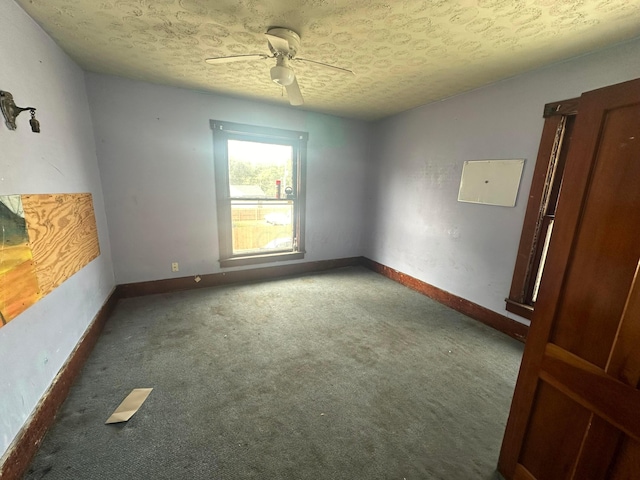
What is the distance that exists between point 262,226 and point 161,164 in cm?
148

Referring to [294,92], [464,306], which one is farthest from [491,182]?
[294,92]

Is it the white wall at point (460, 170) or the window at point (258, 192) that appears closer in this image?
the white wall at point (460, 170)

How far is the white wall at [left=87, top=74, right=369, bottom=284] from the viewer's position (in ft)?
9.06

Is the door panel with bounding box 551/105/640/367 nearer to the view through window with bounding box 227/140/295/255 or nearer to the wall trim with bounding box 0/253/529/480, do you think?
the wall trim with bounding box 0/253/529/480

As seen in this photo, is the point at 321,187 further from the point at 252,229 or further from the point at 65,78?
Result: the point at 65,78

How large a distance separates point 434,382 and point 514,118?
252cm

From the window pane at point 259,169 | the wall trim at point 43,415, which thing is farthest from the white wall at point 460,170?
the wall trim at point 43,415

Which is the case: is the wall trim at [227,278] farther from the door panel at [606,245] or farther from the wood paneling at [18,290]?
the door panel at [606,245]

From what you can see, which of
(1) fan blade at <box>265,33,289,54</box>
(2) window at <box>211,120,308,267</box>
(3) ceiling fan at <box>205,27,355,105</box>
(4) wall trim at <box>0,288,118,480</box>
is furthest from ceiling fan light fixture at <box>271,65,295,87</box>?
(4) wall trim at <box>0,288,118,480</box>

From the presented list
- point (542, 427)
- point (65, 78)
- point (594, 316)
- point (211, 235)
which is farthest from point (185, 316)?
point (594, 316)

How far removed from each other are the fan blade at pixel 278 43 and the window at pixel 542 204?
89.0 inches

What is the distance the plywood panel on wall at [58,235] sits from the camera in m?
1.52

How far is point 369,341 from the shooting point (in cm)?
239

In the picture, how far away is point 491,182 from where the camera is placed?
2643mm
